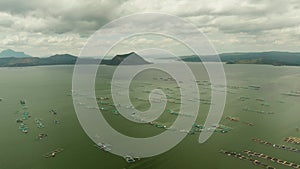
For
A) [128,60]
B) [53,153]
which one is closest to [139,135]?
[53,153]

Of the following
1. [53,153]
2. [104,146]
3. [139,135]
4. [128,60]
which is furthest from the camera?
[128,60]

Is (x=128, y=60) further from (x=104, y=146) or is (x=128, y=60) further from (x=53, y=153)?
(x=53, y=153)

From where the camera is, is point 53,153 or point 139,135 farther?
point 139,135

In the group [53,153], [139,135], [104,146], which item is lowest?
[53,153]

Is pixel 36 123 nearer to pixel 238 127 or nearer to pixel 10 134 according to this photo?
pixel 10 134

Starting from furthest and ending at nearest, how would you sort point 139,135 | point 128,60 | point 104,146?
point 128,60
point 139,135
point 104,146

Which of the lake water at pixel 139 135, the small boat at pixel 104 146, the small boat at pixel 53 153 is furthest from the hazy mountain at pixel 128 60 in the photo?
the small boat at pixel 53 153

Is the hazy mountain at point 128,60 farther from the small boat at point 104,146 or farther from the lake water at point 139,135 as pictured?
the small boat at point 104,146

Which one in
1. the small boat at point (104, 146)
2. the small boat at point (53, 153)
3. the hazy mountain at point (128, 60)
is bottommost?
the small boat at point (53, 153)

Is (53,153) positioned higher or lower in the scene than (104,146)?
lower

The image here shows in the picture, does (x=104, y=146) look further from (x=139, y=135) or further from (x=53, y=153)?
(x=139, y=135)

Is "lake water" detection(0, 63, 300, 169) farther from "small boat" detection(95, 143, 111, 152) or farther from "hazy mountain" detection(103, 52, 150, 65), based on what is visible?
"hazy mountain" detection(103, 52, 150, 65)
